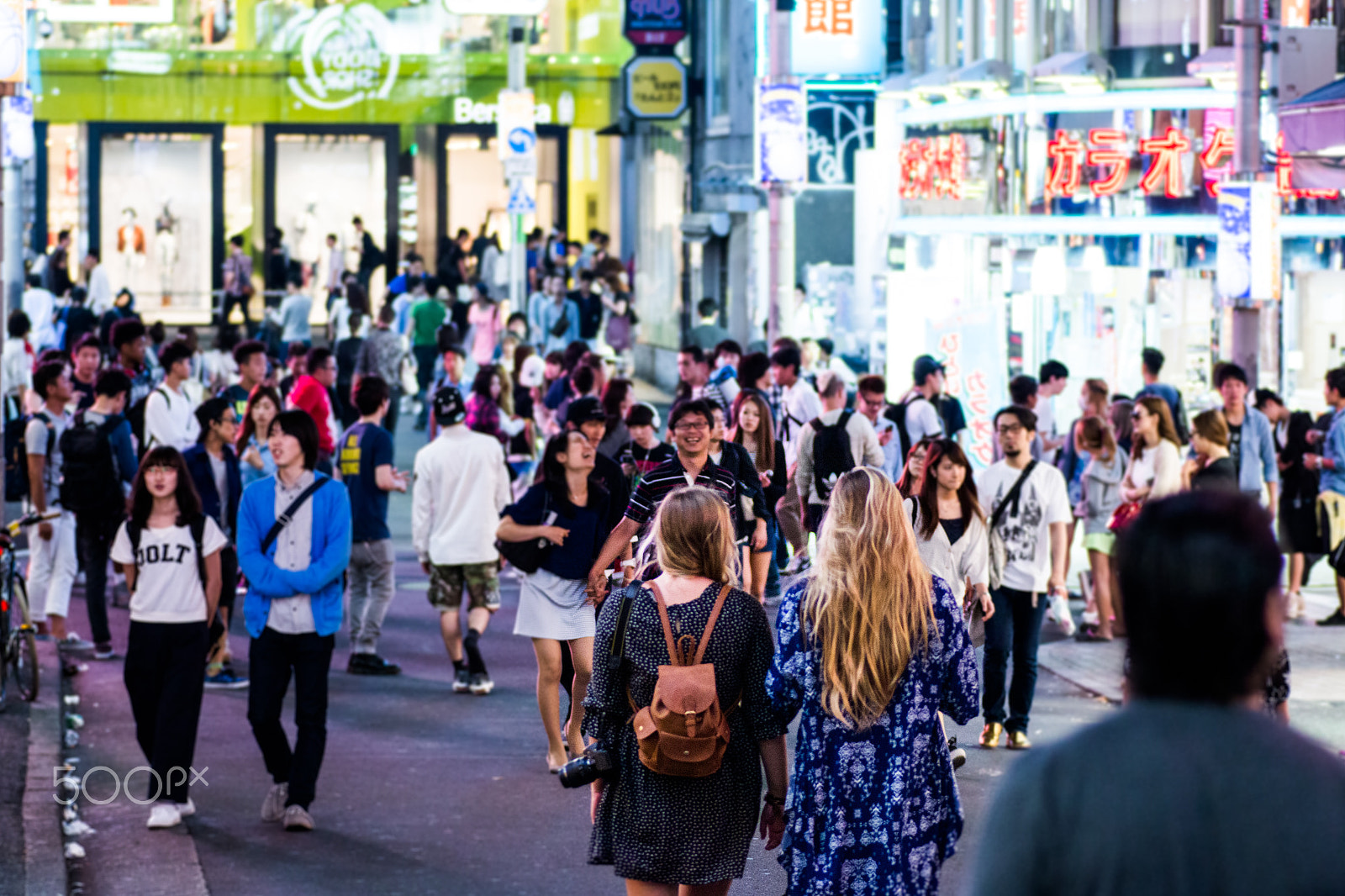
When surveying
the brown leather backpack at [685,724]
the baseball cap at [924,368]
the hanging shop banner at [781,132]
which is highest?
the hanging shop banner at [781,132]

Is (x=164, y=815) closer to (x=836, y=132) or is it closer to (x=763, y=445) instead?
(x=763, y=445)

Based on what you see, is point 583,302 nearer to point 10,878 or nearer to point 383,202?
point 383,202

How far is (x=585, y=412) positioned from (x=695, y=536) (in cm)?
517

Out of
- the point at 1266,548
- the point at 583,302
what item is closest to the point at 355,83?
the point at 583,302

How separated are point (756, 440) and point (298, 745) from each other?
5030 mm

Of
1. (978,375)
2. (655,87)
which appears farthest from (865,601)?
(655,87)

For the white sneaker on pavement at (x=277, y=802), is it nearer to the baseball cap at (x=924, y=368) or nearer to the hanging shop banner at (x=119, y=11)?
the baseball cap at (x=924, y=368)

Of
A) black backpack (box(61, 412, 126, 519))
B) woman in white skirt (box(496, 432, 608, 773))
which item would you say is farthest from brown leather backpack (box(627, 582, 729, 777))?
black backpack (box(61, 412, 126, 519))

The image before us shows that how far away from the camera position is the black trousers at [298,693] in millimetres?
8570

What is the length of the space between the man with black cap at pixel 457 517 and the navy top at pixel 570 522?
175cm

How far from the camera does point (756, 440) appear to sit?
12.9 metres

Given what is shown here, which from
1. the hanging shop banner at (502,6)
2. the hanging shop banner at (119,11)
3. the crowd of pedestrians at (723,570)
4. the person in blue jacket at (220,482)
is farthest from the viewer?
the hanging shop banner at (119,11)

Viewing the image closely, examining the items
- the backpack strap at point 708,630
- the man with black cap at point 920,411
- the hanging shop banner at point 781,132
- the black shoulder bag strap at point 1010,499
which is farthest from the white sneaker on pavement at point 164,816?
the hanging shop banner at point 781,132

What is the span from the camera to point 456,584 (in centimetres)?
1145
